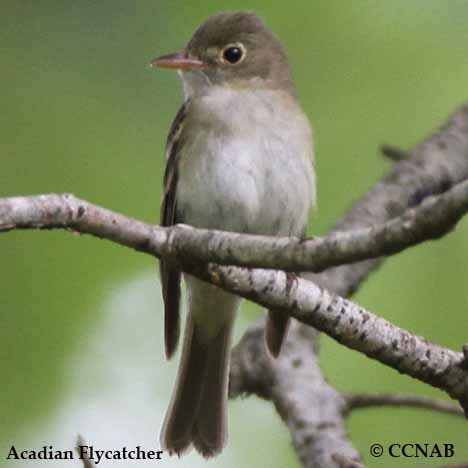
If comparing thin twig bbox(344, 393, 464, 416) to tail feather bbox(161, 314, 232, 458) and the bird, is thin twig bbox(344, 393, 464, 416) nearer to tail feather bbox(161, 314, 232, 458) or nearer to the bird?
the bird

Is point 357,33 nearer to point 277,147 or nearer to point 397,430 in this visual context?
point 277,147

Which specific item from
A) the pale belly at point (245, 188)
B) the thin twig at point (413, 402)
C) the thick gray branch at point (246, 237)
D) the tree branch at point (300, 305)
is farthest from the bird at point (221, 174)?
the thick gray branch at point (246, 237)

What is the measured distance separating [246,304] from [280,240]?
2642 millimetres

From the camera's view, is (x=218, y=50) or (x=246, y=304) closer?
(x=218, y=50)

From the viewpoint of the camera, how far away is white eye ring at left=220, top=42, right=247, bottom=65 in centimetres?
514

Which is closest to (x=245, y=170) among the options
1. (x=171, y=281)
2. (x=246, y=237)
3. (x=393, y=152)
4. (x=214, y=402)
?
(x=171, y=281)

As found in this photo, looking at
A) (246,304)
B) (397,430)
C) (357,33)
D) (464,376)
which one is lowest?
(464,376)

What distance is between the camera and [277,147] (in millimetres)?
4703

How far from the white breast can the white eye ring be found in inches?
14.2

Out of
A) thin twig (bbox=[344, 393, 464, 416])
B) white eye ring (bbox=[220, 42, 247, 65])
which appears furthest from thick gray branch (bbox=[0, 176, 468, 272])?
white eye ring (bbox=[220, 42, 247, 65])

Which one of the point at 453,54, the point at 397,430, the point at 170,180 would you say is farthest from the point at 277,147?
the point at 397,430

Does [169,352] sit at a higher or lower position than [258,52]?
lower

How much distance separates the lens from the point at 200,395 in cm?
498

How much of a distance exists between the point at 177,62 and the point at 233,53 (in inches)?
18.9
